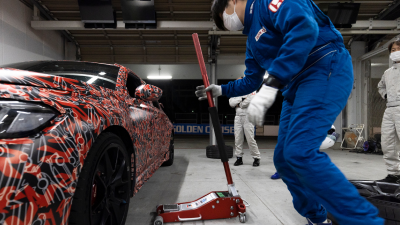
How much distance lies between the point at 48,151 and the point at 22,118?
142 millimetres

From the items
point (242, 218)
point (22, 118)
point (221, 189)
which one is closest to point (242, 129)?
point (221, 189)

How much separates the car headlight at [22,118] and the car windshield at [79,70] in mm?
741

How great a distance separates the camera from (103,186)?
1119 mm

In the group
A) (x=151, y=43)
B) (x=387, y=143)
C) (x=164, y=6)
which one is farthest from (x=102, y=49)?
(x=387, y=143)

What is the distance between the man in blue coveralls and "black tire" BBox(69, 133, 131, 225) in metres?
0.71

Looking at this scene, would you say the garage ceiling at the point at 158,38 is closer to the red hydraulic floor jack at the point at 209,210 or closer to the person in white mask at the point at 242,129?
the person in white mask at the point at 242,129

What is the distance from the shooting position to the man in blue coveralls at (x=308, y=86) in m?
0.83

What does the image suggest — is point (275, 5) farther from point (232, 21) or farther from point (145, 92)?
point (145, 92)

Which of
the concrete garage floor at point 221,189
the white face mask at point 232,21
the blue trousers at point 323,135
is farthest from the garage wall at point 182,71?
the blue trousers at point 323,135

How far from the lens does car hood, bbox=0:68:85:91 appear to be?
2.77 ft

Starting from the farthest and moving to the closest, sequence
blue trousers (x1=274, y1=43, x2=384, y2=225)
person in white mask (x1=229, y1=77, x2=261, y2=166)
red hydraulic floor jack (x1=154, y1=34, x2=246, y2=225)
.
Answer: person in white mask (x1=229, y1=77, x2=261, y2=166)
red hydraulic floor jack (x1=154, y1=34, x2=246, y2=225)
blue trousers (x1=274, y1=43, x2=384, y2=225)

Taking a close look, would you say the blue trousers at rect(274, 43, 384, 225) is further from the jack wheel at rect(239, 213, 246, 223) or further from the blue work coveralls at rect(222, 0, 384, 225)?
the jack wheel at rect(239, 213, 246, 223)

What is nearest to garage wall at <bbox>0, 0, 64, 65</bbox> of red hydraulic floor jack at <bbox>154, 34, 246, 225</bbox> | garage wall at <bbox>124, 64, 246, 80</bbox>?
garage wall at <bbox>124, 64, 246, 80</bbox>

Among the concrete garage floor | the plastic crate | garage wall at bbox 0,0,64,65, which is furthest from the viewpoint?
garage wall at bbox 0,0,64,65
